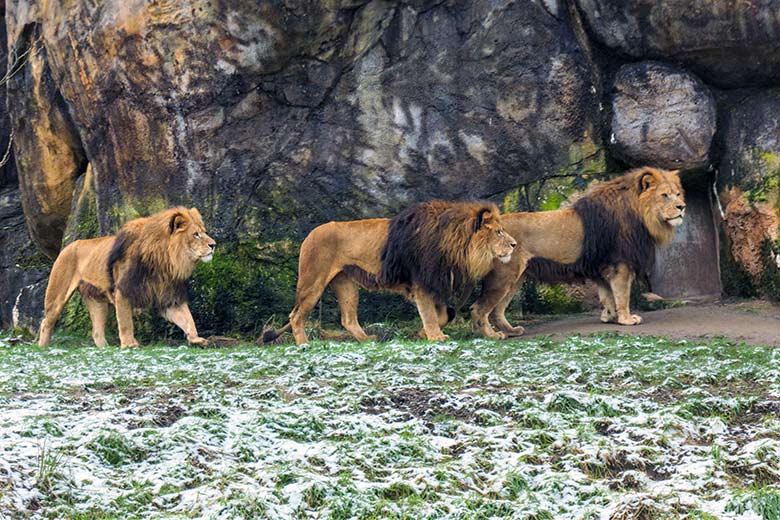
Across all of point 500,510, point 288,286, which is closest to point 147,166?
point 288,286

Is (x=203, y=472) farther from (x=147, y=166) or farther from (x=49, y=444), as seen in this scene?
(x=147, y=166)

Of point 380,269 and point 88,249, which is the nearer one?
point 380,269

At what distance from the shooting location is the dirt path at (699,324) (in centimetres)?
1155

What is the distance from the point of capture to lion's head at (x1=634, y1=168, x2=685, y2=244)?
12883 millimetres

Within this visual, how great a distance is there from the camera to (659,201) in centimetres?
1291

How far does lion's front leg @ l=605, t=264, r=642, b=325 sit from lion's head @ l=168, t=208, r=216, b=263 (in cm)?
499

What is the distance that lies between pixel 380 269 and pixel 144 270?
10.3ft

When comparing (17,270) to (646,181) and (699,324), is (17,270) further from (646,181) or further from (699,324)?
(699,324)

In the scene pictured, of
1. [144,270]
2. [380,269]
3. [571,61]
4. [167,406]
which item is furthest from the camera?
[571,61]

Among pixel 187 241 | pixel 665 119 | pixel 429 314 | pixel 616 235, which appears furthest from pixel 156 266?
pixel 665 119

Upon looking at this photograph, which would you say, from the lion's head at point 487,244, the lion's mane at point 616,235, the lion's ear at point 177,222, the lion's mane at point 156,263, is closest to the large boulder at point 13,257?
the lion's mane at point 156,263

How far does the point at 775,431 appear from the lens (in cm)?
637

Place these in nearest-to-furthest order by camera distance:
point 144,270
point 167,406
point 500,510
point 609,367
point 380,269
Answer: point 500,510, point 167,406, point 609,367, point 380,269, point 144,270

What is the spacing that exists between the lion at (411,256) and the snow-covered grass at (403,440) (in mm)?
3030
